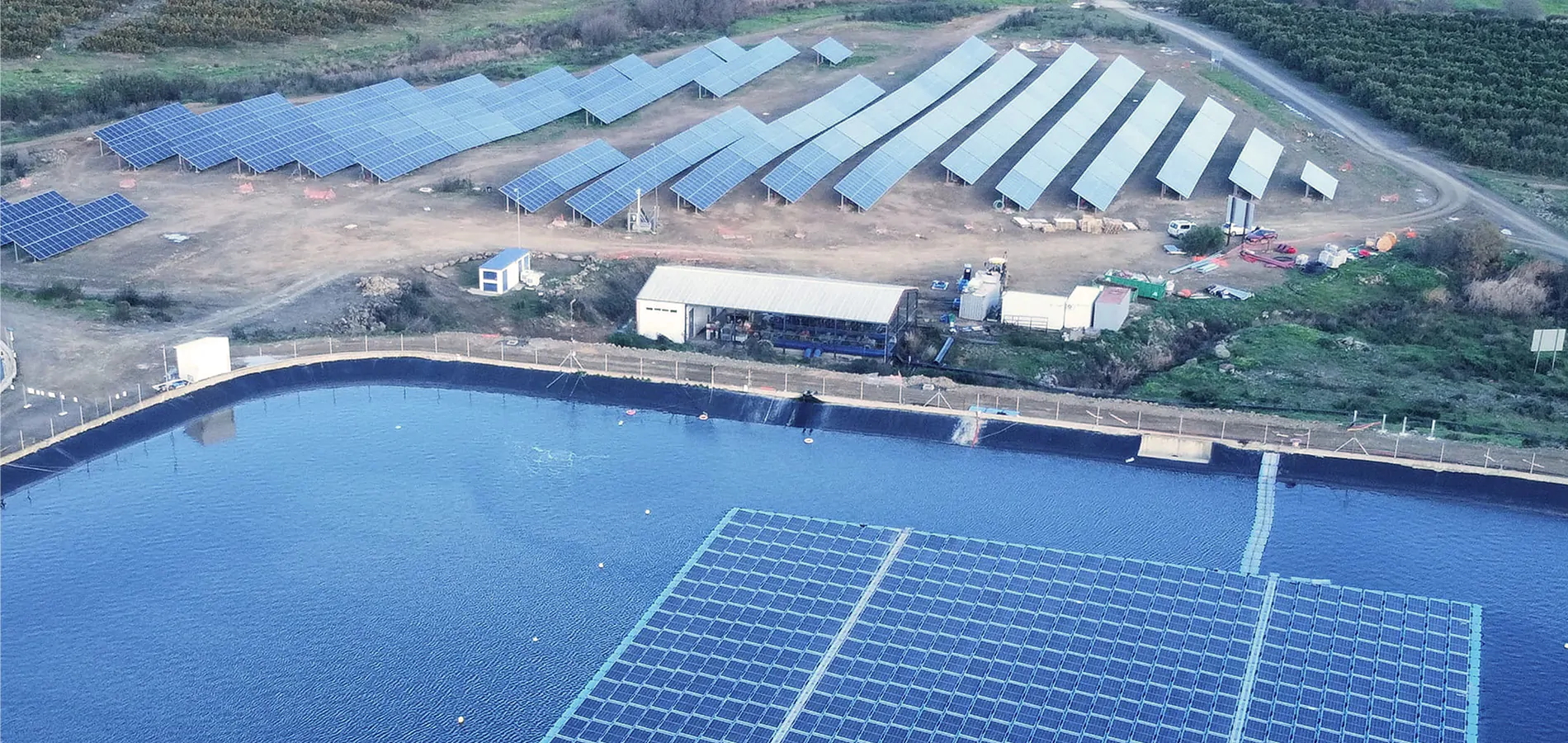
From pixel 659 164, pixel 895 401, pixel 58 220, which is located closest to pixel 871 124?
pixel 659 164

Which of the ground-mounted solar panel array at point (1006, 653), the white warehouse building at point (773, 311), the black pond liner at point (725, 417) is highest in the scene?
the white warehouse building at point (773, 311)

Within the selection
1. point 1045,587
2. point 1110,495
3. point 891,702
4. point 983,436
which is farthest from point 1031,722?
point 983,436

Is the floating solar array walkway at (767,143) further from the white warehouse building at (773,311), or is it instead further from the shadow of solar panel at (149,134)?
the shadow of solar panel at (149,134)

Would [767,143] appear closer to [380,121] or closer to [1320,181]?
[380,121]

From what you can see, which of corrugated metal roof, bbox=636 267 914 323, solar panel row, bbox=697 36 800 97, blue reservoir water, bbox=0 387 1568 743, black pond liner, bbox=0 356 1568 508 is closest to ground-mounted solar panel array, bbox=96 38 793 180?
solar panel row, bbox=697 36 800 97

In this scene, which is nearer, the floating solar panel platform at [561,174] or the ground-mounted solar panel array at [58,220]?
the ground-mounted solar panel array at [58,220]

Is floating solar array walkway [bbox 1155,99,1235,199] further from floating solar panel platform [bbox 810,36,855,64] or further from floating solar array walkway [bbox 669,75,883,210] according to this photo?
floating solar panel platform [bbox 810,36,855,64]

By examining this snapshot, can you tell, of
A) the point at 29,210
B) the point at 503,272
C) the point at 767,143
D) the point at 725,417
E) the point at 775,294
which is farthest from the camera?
the point at 767,143

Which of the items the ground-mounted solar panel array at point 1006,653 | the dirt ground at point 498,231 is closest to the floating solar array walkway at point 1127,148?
the dirt ground at point 498,231

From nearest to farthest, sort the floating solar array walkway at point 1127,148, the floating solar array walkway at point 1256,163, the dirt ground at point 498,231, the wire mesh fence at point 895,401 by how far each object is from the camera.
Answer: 1. the wire mesh fence at point 895,401
2. the dirt ground at point 498,231
3. the floating solar array walkway at point 1127,148
4. the floating solar array walkway at point 1256,163
